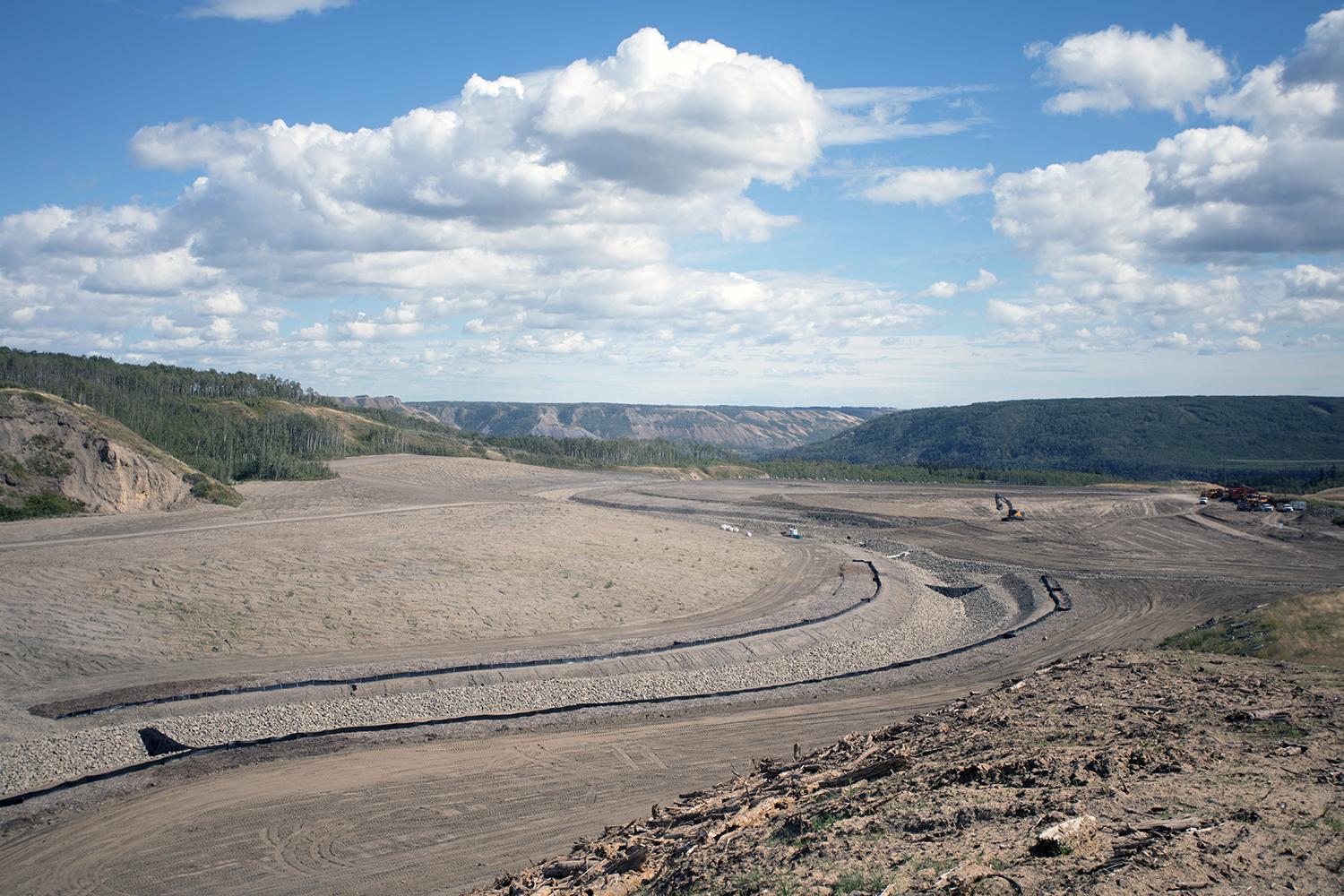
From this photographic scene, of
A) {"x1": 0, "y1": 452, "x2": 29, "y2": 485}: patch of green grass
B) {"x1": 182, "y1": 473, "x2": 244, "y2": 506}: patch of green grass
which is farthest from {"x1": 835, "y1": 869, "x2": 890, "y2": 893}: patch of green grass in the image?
{"x1": 182, "y1": 473, "x2": 244, "y2": 506}: patch of green grass

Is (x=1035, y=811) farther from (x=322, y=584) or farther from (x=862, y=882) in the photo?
(x=322, y=584)

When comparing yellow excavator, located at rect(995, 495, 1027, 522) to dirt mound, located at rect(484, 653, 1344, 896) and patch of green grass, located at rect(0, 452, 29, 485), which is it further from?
patch of green grass, located at rect(0, 452, 29, 485)

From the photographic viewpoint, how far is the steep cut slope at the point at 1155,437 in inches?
5522

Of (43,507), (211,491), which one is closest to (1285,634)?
(43,507)

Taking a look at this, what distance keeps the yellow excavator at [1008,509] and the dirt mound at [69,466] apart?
58.8 metres

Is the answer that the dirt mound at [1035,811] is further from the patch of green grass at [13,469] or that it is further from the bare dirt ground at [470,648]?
the patch of green grass at [13,469]

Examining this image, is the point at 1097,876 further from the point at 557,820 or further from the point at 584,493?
the point at 584,493

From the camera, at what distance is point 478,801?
15.8 meters

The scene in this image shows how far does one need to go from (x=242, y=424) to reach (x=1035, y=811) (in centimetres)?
9216

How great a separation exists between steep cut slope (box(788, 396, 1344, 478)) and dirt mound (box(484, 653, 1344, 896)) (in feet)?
408

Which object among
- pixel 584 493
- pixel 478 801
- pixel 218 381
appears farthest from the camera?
pixel 218 381

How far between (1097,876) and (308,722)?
59.8 feet

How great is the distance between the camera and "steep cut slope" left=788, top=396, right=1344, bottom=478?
140250mm

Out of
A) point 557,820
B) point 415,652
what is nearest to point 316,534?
point 415,652
